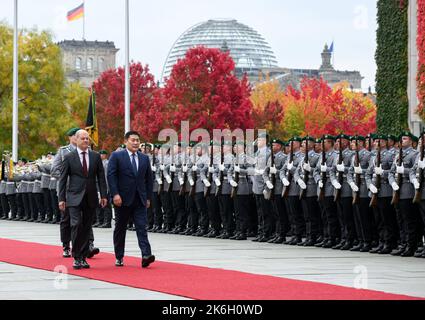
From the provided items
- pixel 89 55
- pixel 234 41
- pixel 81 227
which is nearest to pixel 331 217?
pixel 81 227

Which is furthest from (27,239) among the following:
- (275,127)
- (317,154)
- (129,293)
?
(275,127)

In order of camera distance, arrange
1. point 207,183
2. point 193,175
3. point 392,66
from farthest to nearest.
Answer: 1. point 392,66
2. point 193,175
3. point 207,183

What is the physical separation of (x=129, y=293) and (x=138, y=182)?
4283mm

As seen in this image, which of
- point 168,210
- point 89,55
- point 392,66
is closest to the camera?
point 168,210

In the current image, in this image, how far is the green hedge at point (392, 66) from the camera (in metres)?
33.5

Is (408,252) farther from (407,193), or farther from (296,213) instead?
(296,213)

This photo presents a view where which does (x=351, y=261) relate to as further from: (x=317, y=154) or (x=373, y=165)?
(x=317, y=154)

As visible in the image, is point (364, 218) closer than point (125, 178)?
No

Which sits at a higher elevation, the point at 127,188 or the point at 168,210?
the point at 127,188

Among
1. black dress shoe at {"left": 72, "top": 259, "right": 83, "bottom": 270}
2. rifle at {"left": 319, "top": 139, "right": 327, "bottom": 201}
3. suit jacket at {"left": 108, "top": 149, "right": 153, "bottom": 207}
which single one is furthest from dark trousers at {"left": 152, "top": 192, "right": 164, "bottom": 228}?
black dress shoe at {"left": 72, "top": 259, "right": 83, "bottom": 270}

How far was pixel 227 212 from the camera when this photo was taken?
82.8ft

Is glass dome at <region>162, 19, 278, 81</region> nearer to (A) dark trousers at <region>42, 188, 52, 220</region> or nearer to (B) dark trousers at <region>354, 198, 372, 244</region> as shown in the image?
(A) dark trousers at <region>42, 188, 52, 220</region>

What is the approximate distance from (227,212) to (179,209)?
237cm

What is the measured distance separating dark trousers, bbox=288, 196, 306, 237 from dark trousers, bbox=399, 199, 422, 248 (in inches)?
137
